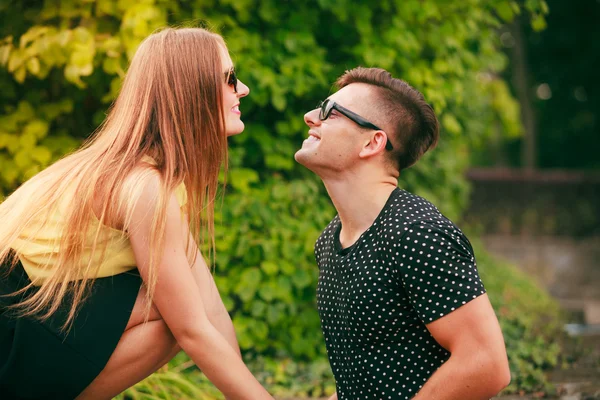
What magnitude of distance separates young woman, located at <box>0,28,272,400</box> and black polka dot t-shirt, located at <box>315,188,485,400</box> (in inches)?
13.8

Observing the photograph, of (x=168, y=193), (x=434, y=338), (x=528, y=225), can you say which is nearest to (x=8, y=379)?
(x=168, y=193)

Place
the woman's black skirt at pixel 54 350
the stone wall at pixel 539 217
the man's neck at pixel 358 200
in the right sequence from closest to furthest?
the woman's black skirt at pixel 54 350 → the man's neck at pixel 358 200 → the stone wall at pixel 539 217

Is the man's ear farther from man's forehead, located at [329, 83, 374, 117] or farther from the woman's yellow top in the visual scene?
the woman's yellow top

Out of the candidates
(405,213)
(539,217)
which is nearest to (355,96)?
(405,213)

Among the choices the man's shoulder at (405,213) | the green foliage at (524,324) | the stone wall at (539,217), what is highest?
the man's shoulder at (405,213)

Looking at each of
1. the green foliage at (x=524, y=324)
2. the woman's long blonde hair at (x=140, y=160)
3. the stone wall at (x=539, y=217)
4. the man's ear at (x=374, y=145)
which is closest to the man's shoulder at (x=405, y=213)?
the man's ear at (x=374, y=145)

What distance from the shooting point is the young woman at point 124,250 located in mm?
2361

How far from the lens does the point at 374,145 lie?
2494mm

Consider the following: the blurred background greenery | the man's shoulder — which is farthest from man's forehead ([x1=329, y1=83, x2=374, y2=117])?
the blurred background greenery

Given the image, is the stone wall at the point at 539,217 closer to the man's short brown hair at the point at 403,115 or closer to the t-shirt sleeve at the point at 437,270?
the man's short brown hair at the point at 403,115

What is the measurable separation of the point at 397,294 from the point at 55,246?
113cm

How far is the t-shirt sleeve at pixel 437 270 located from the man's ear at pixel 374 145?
404 mm

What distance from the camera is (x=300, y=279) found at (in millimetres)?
4277

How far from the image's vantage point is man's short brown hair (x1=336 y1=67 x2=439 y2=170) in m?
2.50
